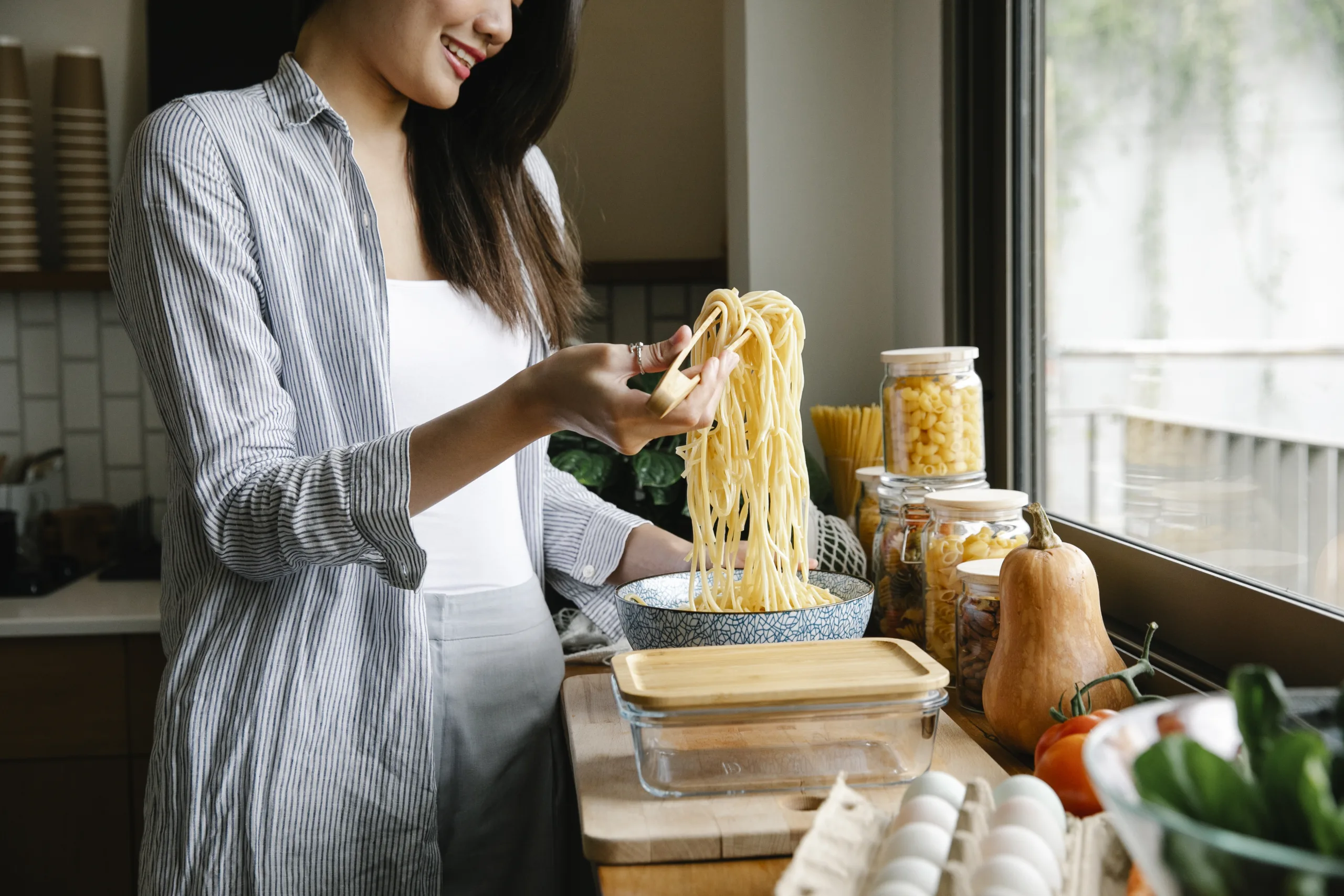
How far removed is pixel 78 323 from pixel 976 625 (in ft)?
8.00

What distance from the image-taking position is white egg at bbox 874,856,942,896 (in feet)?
2.01

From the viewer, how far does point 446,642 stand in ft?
3.98

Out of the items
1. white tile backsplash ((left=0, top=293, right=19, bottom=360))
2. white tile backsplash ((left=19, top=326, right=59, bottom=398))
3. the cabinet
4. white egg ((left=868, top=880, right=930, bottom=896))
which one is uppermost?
white tile backsplash ((left=0, top=293, right=19, bottom=360))

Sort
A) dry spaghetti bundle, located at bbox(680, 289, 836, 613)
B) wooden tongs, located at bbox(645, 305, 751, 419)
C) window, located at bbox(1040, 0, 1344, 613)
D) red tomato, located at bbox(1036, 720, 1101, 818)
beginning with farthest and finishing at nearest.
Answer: window, located at bbox(1040, 0, 1344, 613) → dry spaghetti bundle, located at bbox(680, 289, 836, 613) → wooden tongs, located at bbox(645, 305, 751, 419) → red tomato, located at bbox(1036, 720, 1101, 818)

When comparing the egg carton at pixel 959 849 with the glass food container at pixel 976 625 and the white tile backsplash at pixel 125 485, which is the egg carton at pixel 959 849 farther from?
the white tile backsplash at pixel 125 485

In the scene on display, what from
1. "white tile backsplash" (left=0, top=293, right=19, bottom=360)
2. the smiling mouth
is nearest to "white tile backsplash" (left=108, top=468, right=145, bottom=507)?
"white tile backsplash" (left=0, top=293, right=19, bottom=360)

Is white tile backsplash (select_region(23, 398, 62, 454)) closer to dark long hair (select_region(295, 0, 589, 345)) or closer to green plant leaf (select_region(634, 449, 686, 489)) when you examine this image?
green plant leaf (select_region(634, 449, 686, 489))

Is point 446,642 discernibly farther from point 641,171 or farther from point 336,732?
point 641,171

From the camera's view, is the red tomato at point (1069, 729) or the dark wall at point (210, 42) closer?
the red tomato at point (1069, 729)

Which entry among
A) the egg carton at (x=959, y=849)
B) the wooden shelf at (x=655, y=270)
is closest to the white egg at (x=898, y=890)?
the egg carton at (x=959, y=849)

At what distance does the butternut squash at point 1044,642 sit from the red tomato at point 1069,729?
0.27 ft

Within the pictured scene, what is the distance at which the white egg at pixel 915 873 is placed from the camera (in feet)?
2.01

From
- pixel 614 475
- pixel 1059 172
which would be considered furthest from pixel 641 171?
pixel 1059 172

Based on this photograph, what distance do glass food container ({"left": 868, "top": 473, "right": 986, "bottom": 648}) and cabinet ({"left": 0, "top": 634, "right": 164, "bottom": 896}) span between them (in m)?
1.55
